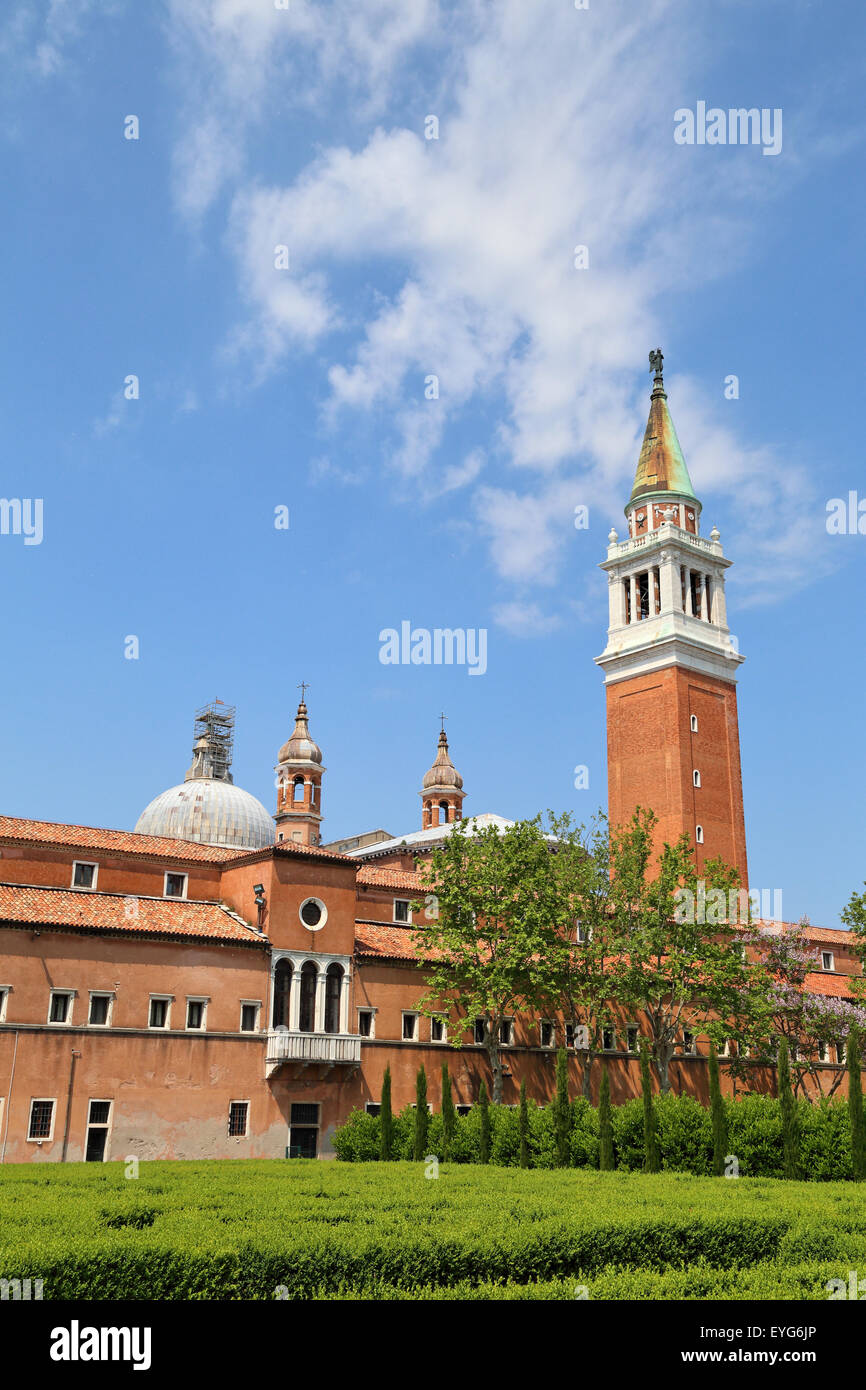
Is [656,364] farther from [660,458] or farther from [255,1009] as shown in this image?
[255,1009]

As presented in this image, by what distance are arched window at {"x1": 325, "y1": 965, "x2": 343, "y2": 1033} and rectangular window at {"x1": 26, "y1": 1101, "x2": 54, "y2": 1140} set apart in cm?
992

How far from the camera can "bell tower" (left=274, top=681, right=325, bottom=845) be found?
2911 inches

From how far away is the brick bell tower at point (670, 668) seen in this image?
2441 inches

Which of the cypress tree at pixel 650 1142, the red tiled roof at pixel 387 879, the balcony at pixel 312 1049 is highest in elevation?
the red tiled roof at pixel 387 879

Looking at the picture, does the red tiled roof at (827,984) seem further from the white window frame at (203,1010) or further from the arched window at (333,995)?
the white window frame at (203,1010)

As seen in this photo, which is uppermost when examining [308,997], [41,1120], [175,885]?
[175,885]

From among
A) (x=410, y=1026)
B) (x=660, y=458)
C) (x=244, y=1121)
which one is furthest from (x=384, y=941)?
(x=660, y=458)

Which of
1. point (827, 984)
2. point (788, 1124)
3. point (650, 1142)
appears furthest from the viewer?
point (827, 984)

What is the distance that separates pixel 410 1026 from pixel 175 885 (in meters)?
10.0

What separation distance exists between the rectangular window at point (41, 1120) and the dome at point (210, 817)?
28.6 metres

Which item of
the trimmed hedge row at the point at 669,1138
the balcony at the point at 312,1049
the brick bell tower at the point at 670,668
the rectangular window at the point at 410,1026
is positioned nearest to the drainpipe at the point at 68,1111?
the balcony at the point at 312,1049

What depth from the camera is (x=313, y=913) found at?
136 ft

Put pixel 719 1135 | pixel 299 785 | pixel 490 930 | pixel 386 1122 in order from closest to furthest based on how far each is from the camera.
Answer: pixel 719 1135
pixel 386 1122
pixel 490 930
pixel 299 785
